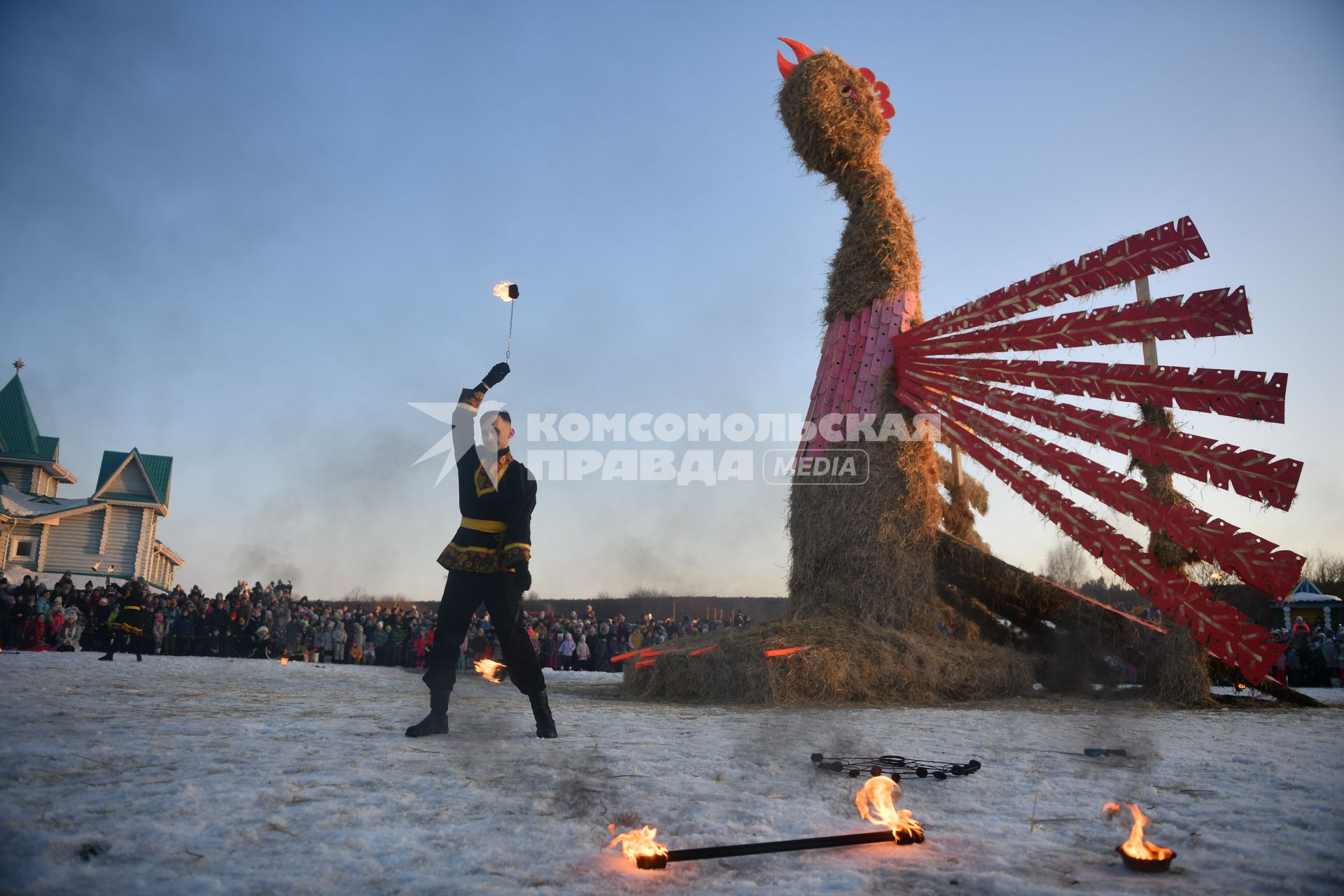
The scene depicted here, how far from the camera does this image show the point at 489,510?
16.7 feet

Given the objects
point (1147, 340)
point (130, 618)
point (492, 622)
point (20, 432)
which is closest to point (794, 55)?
point (1147, 340)

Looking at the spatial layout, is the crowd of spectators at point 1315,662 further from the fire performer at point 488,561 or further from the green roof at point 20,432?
the green roof at point 20,432

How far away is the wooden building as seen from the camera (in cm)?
2567

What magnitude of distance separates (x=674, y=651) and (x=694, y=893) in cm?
619

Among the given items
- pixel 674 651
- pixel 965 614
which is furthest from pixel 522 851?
pixel 965 614

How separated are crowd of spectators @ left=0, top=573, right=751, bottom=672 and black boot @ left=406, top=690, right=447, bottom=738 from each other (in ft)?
33.0

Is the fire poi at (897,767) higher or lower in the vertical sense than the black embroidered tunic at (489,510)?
lower

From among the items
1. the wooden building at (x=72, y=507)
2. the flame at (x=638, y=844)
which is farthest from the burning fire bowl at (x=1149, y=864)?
the wooden building at (x=72, y=507)

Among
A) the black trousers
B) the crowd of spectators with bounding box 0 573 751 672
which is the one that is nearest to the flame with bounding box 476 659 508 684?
the black trousers

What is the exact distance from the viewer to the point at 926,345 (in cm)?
853

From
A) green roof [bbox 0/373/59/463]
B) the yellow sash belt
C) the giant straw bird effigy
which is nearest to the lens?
the yellow sash belt

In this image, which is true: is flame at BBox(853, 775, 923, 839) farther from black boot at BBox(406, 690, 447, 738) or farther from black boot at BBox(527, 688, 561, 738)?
black boot at BBox(406, 690, 447, 738)

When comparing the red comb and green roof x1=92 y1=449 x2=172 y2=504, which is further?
green roof x1=92 y1=449 x2=172 y2=504

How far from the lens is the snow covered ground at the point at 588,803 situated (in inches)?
94.7
